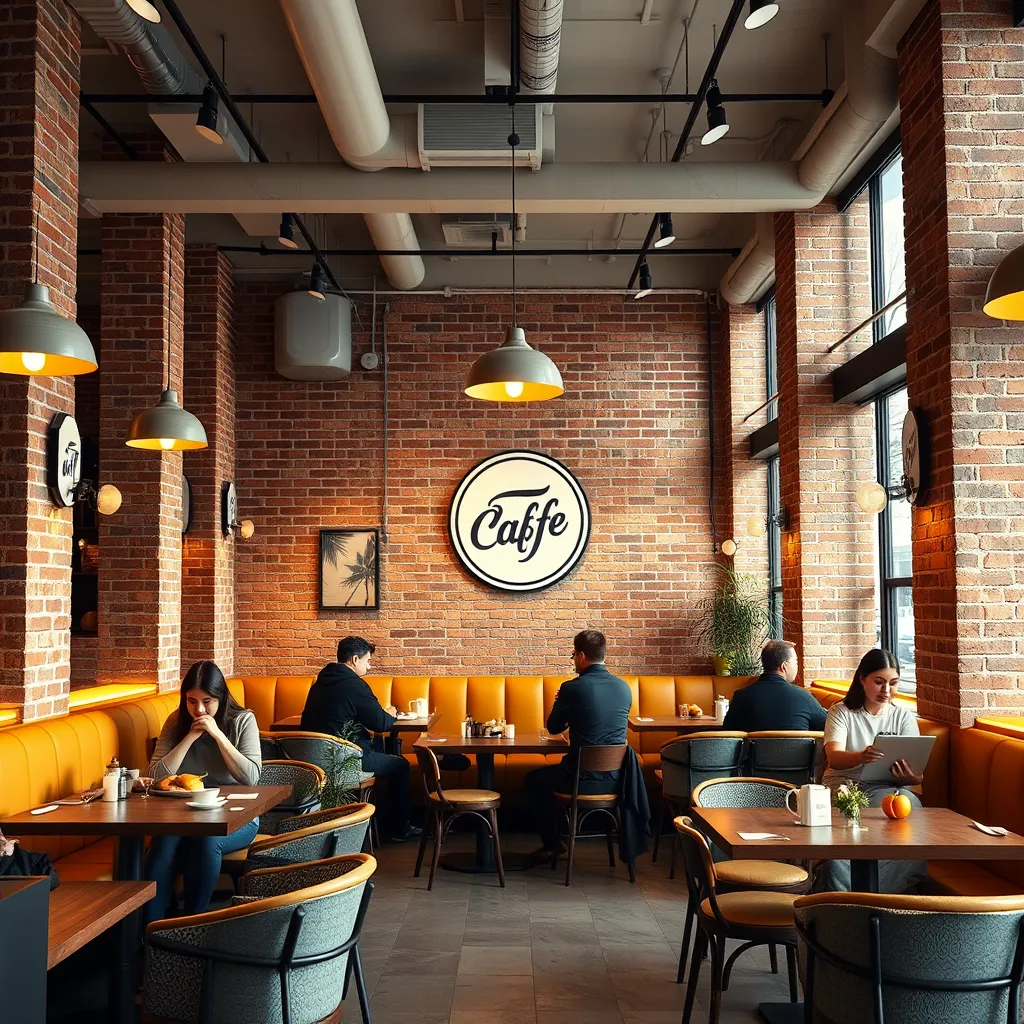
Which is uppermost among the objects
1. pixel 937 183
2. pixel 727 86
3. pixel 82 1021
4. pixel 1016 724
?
pixel 727 86

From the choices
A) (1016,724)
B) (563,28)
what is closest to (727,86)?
(563,28)

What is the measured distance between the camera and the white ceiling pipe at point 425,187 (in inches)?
238

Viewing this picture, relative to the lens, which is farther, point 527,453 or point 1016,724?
point 527,453

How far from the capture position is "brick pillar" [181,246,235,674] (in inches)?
319

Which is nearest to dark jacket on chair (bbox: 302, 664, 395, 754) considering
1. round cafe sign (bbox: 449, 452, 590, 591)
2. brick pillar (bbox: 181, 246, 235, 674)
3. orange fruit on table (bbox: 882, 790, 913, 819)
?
brick pillar (bbox: 181, 246, 235, 674)

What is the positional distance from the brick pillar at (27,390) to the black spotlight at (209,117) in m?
0.70

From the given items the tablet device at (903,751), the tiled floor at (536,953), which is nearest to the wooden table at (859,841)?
the tablet device at (903,751)

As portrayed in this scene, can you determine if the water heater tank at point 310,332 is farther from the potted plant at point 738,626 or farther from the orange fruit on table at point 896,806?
the orange fruit on table at point 896,806

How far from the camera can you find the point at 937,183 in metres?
4.78

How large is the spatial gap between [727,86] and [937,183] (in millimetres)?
1814

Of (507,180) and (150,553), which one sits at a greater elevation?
(507,180)

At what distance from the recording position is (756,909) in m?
3.53

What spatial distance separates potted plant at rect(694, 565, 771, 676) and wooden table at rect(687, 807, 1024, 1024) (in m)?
4.32

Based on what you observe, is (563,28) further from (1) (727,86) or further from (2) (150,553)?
(2) (150,553)
